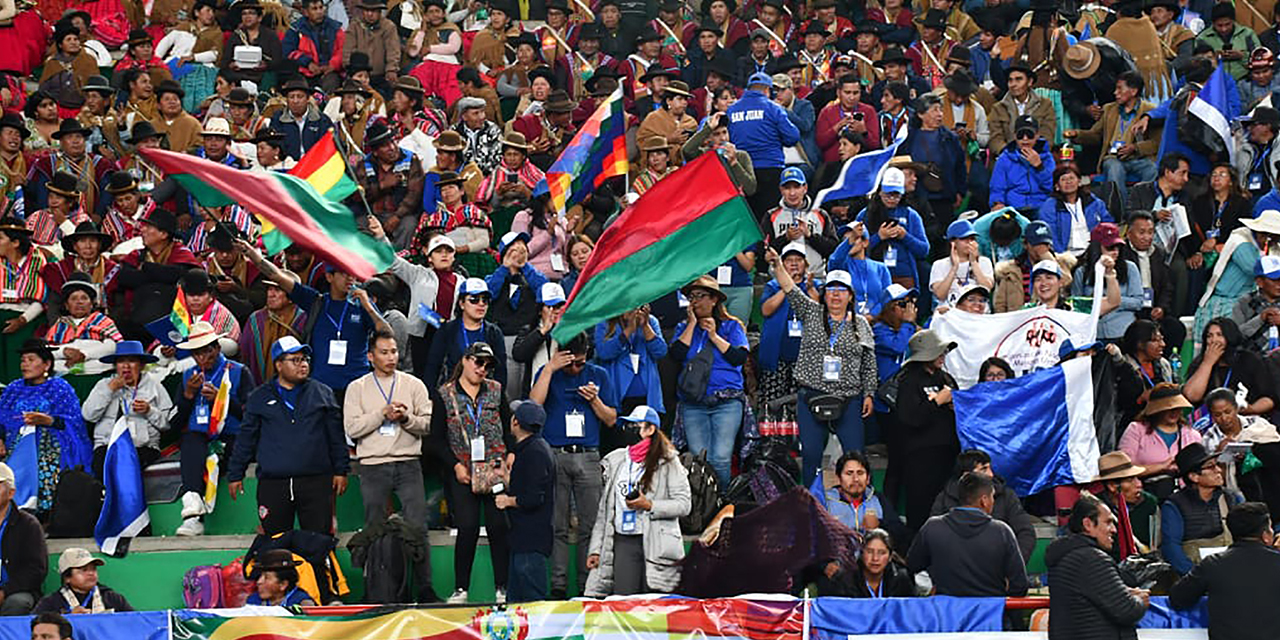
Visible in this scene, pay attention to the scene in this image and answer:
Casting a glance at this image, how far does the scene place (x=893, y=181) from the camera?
18516mm

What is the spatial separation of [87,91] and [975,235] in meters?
9.34

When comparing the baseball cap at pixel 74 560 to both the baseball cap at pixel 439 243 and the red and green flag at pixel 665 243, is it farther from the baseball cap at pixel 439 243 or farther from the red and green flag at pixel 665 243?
the baseball cap at pixel 439 243

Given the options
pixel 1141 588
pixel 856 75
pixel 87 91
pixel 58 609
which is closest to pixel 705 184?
pixel 1141 588

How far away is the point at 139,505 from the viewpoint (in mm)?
16266

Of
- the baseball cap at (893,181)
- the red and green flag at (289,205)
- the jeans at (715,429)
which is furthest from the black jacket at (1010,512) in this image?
the red and green flag at (289,205)

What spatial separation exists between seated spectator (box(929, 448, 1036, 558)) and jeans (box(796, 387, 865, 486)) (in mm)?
1259

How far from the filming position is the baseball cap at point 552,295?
648 inches

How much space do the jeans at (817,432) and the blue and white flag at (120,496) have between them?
16.0 ft

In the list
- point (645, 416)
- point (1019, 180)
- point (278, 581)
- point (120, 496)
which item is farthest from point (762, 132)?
point (278, 581)

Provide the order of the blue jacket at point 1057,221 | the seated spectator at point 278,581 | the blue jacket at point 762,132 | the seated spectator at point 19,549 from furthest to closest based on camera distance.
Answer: the blue jacket at point 762,132 < the blue jacket at point 1057,221 < the seated spectator at point 19,549 < the seated spectator at point 278,581

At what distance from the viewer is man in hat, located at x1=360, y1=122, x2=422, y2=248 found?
64.4ft

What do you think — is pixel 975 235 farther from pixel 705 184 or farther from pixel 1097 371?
pixel 705 184

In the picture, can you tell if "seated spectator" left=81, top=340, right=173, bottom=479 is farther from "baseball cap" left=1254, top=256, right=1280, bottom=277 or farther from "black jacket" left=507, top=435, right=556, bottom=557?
"baseball cap" left=1254, top=256, right=1280, bottom=277

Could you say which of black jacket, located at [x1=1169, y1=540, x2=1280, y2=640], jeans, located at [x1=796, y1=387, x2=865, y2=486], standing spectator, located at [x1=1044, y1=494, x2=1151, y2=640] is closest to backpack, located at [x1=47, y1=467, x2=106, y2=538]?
jeans, located at [x1=796, y1=387, x2=865, y2=486]
